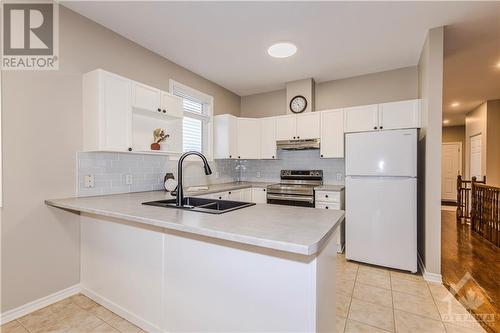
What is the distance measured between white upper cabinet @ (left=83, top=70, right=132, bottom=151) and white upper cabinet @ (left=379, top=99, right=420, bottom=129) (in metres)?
3.10

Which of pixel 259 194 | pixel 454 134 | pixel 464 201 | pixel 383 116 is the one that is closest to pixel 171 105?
pixel 259 194

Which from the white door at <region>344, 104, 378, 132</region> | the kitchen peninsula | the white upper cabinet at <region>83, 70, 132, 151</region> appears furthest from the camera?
the white door at <region>344, 104, 378, 132</region>

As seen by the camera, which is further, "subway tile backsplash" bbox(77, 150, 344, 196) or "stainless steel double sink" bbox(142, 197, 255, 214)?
"subway tile backsplash" bbox(77, 150, 344, 196)

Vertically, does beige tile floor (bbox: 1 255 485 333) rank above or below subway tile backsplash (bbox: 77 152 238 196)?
below

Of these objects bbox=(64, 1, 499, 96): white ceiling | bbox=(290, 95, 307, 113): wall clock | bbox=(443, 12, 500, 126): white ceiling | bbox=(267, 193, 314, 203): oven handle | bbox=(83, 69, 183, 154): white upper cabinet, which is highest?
bbox=(443, 12, 500, 126): white ceiling

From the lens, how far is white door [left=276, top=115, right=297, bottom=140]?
397 centimetres

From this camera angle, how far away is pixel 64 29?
Result: 222 cm

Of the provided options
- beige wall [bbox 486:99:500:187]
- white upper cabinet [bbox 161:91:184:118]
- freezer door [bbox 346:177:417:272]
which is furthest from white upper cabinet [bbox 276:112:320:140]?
beige wall [bbox 486:99:500:187]

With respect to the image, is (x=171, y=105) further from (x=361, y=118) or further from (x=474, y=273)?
(x=474, y=273)

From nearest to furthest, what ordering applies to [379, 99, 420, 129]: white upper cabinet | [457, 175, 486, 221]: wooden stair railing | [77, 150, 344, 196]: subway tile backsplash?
[77, 150, 344, 196]: subway tile backsplash < [379, 99, 420, 129]: white upper cabinet < [457, 175, 486, 221]: wooden stair railing

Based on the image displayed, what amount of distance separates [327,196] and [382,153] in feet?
2.98

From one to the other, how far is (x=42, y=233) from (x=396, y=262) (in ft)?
12.0

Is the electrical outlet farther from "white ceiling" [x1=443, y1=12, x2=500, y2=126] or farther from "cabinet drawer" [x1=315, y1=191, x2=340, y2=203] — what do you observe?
"white ceiling" [x1=443, y1=12, x2=500, y2=126]

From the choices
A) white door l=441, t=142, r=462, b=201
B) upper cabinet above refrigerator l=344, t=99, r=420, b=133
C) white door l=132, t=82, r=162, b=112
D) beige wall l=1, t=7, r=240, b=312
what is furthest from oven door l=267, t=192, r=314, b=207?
white door l=441, t=142, r=462, b=201
